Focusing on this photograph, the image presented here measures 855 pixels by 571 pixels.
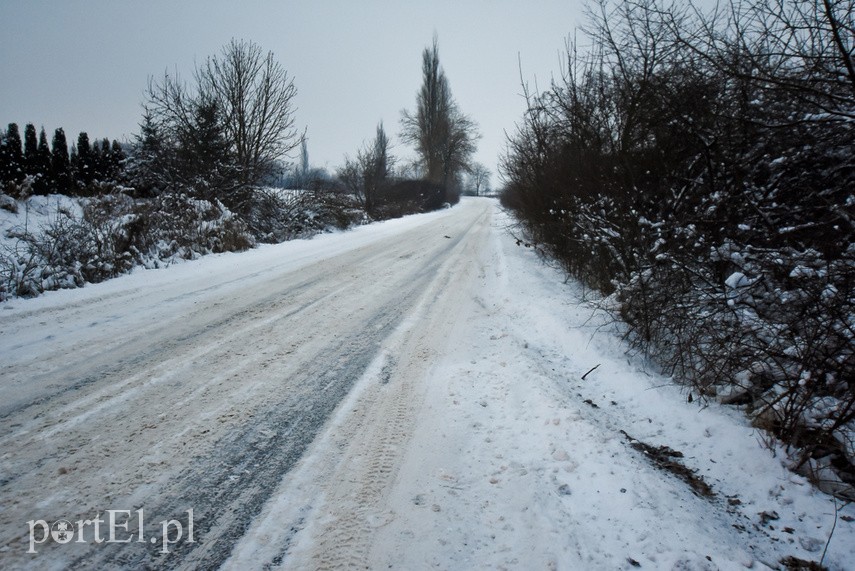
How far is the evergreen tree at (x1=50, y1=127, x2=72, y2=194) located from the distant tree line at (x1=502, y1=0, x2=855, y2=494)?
70.5 feet

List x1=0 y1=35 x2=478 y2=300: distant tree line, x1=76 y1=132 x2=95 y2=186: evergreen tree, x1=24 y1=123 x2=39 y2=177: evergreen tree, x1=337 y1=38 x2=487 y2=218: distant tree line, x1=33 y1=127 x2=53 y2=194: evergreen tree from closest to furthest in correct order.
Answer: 1. x1=0 y1=35 x2=478 y2=300: distant tree line
2. x1=33 y1=127 x2=53 y2=194: evergreen tree
3. x1=24 y1=123 x2=39 y2=177: evergreen tree
4. x1=76 y1=132 x2=95 y2=186: evergreen tree
5. x1=337 y1=38 x2=487 y2=218: distant tree line

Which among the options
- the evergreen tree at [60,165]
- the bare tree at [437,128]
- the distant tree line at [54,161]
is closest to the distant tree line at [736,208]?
the distant tree line at [54,161]

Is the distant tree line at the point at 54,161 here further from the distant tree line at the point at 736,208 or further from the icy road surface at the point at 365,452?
the distant tree line at the point at 736,208

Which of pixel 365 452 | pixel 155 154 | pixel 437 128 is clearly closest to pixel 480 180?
pixel 437 128

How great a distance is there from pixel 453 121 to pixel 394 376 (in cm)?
4348

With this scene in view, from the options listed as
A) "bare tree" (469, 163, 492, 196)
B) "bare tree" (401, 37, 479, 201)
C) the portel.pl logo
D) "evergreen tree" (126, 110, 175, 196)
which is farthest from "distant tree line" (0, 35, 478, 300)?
"bare tree" (469, 163, 492, 196)

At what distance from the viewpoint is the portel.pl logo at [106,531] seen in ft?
5.16

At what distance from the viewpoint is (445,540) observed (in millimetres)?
1701

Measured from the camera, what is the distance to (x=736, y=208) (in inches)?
147

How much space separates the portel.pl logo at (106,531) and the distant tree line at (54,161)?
1797cm

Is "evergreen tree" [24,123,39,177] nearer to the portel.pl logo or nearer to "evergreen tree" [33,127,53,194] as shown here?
"evergreen tree" [33,127,53,194]

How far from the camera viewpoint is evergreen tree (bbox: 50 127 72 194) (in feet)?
56.9

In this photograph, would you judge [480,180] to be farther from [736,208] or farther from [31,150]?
[736,208]

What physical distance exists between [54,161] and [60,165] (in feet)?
0.91
